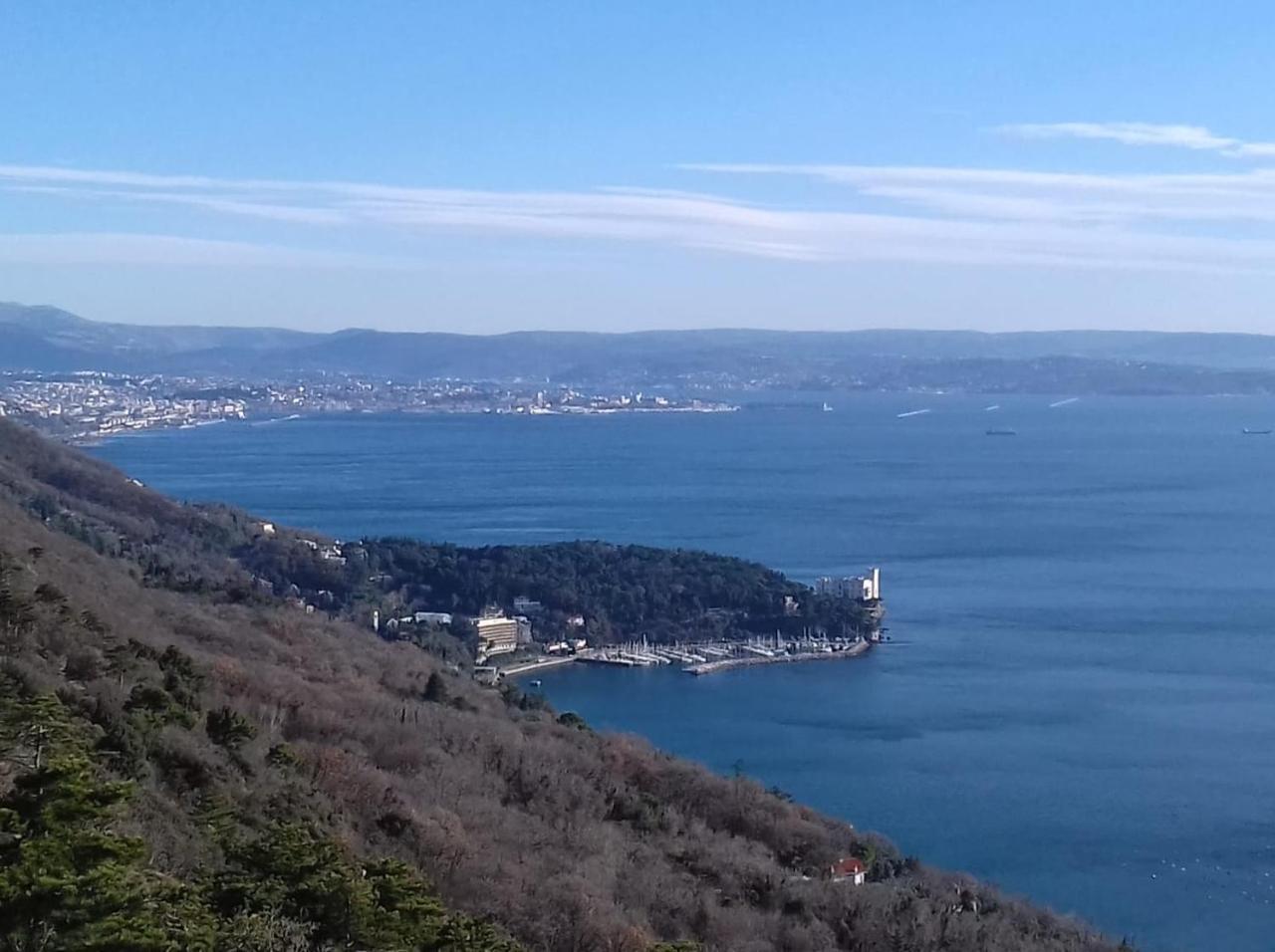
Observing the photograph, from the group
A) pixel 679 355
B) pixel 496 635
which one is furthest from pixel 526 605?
pixel 679 355

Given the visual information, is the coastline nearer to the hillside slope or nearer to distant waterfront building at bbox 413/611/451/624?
distant waterfront building at bbox 413/611/451/624

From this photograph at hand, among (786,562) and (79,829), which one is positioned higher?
(79,829)

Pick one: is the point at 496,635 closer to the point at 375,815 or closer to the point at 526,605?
the point at 526,605

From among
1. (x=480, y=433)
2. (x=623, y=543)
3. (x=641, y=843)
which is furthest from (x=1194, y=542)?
(x=480, y=433)

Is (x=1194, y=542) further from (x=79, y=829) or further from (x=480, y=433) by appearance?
(x=480, y=433)

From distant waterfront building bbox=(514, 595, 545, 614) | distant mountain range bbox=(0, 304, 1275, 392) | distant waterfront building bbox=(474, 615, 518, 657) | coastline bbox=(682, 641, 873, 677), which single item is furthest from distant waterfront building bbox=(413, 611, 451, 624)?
distant mountain range bbox=(0, 304, 1275, 392)

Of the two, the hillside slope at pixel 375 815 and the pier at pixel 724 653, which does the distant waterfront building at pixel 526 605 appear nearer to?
the pier at pixel 724 653

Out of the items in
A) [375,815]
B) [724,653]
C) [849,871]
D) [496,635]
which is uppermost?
[375,815]

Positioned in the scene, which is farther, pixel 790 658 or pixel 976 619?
pixel 976 619
